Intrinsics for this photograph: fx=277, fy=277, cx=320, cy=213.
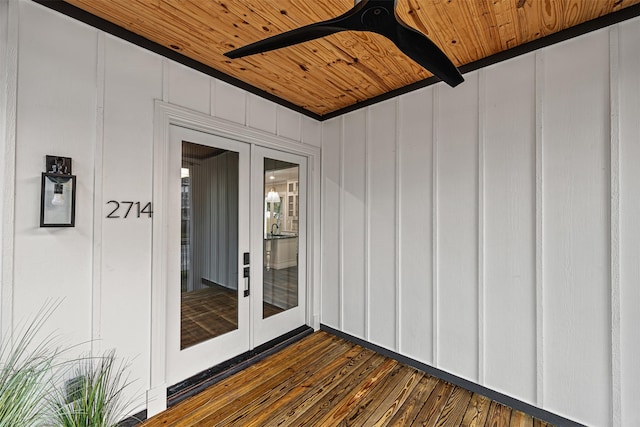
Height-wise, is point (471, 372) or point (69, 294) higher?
point (69, 294)

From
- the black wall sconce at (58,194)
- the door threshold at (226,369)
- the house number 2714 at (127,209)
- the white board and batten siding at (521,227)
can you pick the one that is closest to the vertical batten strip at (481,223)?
the white board and batten siding at (521,227)

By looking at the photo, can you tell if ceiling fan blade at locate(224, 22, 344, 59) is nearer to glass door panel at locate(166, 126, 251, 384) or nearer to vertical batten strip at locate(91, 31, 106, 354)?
vertical batten strip at locate(91, 31, 106, 354)

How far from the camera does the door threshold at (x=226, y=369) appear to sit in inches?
89.4

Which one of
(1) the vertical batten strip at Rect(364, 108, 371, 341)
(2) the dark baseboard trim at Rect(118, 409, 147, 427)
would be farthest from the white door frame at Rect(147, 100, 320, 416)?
(1) the vertical batten strip at Rect(364, 108, 371, 341)

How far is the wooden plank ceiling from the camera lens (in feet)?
5.66

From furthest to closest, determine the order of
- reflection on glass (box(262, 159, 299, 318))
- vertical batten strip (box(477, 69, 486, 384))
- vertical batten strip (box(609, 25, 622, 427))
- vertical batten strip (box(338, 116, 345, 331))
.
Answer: vertical batten strip (box(338, 116, 345, 331))
reflection on glass (box(262, 159, 299, 318))
vertical batten strip (box(477, 69, 486, 384))
vertical batten strip (box(609, 25, 622, 427))

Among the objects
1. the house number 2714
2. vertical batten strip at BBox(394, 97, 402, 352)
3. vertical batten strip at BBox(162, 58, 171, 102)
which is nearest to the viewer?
the house number 2714

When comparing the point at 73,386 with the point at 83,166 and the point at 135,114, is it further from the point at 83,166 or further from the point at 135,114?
the point at 135,114

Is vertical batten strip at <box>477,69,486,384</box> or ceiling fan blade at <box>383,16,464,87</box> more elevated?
ceiling fan blade at <box>383,16,464,87</box>

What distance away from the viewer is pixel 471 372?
2357 millimetres

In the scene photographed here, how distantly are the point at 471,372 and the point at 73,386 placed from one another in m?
2.93

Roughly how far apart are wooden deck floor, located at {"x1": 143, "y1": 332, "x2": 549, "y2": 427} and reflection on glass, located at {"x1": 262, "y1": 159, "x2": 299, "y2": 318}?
2.23 feet

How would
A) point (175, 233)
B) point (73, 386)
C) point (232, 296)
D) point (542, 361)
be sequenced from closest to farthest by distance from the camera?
1. point (73, 386)
2. point (542, 361)
3. point (175, 233)
4. point (232, 296)

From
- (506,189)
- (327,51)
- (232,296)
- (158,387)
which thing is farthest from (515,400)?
(327,51)
